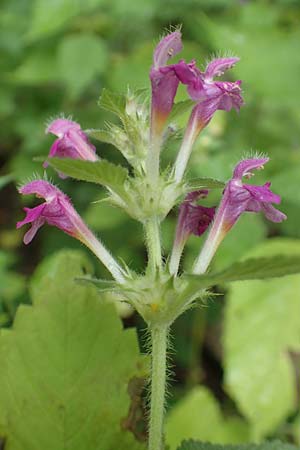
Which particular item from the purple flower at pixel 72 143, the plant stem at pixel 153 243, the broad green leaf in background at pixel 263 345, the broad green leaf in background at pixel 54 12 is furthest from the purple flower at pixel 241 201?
the broad green leaf in background at pixel 54 12

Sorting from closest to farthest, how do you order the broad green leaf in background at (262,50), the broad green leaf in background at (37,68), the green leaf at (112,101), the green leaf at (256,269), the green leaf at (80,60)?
the green leaf at (256,269)
the green leaf at (112,101)
the broad green leaf in background at (262,50)
the green leaf at (80,60)
the broad green leaf in background at (37,68)

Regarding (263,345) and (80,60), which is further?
(80,60)

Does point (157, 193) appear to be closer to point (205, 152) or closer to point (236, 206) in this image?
point (236, 206)

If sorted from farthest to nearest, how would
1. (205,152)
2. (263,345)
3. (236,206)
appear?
(205,152) < (263,345) < (236,206)

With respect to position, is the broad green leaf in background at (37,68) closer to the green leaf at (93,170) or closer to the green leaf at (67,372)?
the green leaf at (67,372)

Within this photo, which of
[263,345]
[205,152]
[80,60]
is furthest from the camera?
[80,60]

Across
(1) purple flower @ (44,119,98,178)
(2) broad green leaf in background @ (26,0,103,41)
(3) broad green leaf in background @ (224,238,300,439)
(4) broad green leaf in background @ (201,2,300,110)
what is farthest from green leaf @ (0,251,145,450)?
(2) broad green leaf in background @ (26,0,103,41)

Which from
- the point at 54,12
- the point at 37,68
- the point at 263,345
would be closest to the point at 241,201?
the point at 263,345
